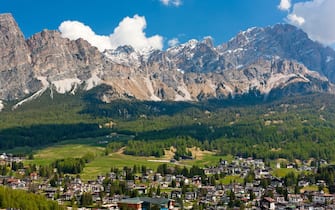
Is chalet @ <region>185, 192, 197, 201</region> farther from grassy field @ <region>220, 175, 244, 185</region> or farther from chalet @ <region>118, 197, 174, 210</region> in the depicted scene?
grassy field @ <region>220, 175, 244, 185</region>

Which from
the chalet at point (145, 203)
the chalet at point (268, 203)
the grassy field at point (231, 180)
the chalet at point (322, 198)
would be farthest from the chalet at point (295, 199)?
the chalet at point (145, 203)

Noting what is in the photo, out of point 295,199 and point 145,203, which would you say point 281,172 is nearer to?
point 295,199

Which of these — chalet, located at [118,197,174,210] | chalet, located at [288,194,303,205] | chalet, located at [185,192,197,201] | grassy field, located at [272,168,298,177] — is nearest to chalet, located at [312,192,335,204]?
chalet, located at [288,194,303,205]

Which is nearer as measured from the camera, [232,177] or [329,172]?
[329,172]

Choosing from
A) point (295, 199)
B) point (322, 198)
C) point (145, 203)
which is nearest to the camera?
point (145, 203)

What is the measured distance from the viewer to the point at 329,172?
157000mm

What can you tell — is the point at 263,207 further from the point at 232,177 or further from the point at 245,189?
the point at 232,177

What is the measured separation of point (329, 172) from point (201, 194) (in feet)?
142

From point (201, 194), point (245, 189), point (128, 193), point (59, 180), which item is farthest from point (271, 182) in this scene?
point (59, 180)

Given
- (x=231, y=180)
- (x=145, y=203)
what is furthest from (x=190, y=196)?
(x=231, y=180)

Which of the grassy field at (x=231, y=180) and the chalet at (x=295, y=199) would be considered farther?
the grassy field at (x=231, y=180)

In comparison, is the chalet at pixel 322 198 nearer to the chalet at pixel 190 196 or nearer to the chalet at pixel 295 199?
the chalet at pixel 295 199

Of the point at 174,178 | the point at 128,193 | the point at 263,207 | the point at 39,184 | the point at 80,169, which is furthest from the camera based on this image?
the point at 80,169

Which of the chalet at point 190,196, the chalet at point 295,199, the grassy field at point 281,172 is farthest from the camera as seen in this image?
the grassy field at point 281,172
